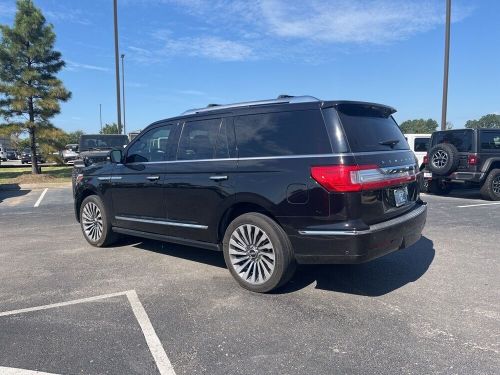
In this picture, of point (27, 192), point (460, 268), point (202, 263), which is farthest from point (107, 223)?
point (27, 192)

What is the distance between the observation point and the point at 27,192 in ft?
47.6

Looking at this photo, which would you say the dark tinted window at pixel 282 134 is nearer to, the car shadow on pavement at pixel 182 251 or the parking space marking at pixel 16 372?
the car shadow on pavement at pixel 182 251

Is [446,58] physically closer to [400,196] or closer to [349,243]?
[400,196]

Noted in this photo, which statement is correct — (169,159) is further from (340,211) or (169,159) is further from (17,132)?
(17,132)

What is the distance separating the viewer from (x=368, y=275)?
491 centimetres

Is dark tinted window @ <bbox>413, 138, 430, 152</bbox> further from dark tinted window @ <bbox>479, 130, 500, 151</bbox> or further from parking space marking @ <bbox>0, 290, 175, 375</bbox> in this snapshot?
parking space marking @ <bbox>0, 290, 175, 375</bbox>

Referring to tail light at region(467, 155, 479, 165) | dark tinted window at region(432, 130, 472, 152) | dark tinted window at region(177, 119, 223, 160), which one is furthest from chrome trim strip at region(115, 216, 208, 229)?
dark tinted window at region(432, 130, 472, 152)

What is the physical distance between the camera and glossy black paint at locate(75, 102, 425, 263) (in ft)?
12.5

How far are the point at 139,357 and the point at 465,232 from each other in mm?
6006

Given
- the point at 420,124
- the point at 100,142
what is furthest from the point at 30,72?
the point at 420,124

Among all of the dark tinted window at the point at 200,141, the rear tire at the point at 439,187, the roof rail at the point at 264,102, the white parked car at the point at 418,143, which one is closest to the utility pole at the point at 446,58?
the white parked car at the point at 418,143

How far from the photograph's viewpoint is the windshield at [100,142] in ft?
53.0

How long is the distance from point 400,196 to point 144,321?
2.71 m

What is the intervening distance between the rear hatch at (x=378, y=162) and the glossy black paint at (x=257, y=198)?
0.02 m
